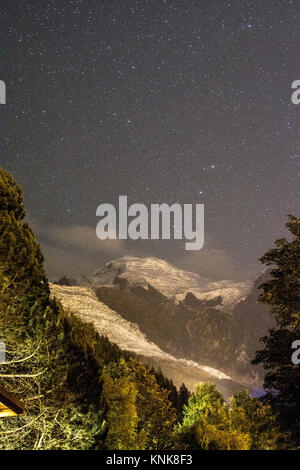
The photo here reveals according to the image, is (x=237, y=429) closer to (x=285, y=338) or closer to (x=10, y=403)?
(x=285, y=338)

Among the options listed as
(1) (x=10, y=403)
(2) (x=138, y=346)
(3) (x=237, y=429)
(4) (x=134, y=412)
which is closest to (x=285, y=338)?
(3) (x=237, y=429)

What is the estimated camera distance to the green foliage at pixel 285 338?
16.6 meters

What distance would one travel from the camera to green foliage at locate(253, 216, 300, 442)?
16.6 meters

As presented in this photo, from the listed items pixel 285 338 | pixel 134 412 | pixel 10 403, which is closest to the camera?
pixel 10 403

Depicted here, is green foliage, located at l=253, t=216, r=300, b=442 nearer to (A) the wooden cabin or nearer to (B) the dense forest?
(B) the dense forest

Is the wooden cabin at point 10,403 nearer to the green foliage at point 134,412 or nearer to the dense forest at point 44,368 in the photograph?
the dense forest at point 44,368

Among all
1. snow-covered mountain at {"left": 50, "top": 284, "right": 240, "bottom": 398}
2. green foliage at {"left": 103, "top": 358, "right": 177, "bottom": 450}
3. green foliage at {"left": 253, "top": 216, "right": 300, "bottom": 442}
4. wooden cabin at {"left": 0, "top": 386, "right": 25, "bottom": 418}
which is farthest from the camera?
snow-covered mountain at {"left": 50, "top": 284, "right": 240, "bottom": 398}

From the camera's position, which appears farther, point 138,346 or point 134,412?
point 138,346

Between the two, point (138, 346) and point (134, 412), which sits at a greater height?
point (134, 412)

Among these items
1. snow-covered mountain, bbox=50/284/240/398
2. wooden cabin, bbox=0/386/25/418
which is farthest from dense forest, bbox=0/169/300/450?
snow-covered mountain, bbox=50/284/240/398

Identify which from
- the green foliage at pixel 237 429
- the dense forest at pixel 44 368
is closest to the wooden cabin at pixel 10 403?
the dense forest at pixel 44 368

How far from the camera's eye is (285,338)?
16875mm
